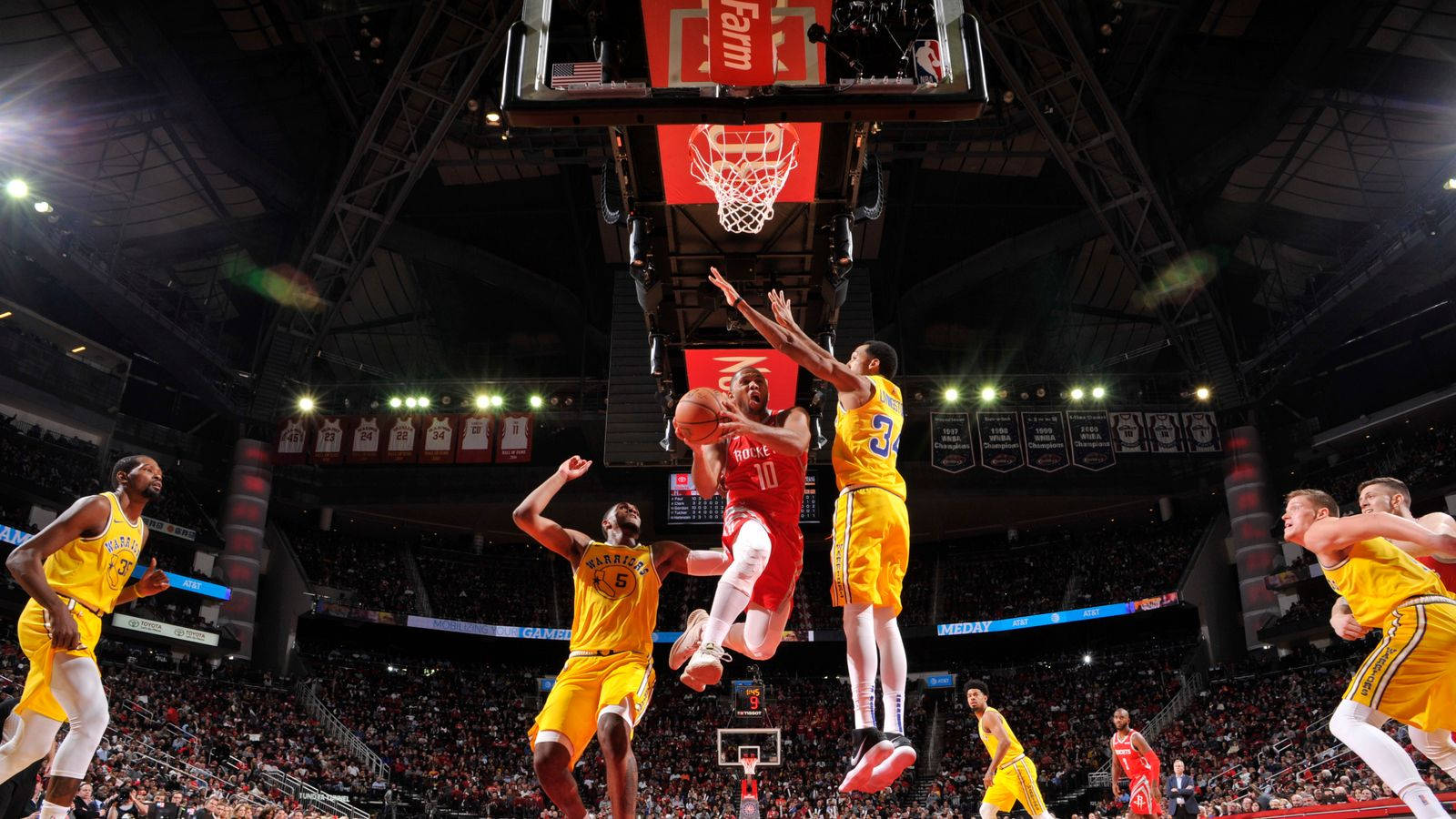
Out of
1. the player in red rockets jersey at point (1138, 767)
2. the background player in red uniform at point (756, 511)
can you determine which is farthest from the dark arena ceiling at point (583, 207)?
the background player in red uniform at point (756, 511)

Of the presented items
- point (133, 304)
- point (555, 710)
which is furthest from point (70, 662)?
point (133, 304)

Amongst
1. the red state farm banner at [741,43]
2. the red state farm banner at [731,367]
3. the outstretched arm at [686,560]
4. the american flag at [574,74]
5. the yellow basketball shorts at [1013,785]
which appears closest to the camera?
the outstretched arm at [686,560]

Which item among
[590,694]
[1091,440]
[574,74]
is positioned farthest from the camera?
[1091,440]

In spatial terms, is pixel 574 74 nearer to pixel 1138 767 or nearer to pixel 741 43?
pixel 741 43

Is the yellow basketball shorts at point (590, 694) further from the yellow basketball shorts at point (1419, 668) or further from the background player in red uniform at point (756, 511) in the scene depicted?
the yellow basketball shorts at point (1419, 668)

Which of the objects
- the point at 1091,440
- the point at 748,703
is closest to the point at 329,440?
the point at 748,703

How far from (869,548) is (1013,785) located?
22.3 ft

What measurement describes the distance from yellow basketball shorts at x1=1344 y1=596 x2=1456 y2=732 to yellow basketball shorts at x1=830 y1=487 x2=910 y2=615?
269 cm

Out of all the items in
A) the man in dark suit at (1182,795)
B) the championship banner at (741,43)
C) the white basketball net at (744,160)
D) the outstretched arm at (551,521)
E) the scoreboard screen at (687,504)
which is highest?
the scoreboard screen at (687,504)

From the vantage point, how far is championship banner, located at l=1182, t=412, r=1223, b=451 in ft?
97.6

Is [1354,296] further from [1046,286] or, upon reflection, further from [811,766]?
[811,766]

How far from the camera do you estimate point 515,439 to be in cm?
3128

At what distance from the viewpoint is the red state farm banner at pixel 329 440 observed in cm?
3128

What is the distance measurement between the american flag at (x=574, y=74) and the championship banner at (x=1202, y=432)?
1083 inches
